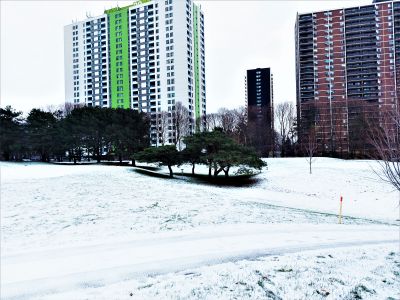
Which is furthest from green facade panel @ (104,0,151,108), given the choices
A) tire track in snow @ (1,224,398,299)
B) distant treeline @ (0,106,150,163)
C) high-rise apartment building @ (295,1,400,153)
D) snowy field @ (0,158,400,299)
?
tire track in snow @ (1,224,398,299)

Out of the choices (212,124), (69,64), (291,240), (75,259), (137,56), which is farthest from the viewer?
(69,64)

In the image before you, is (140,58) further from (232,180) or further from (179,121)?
(232,180)

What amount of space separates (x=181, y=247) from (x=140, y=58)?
11713 centimetres

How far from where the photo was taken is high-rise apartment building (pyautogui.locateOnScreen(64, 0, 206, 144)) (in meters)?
112

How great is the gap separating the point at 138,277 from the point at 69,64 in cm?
14046

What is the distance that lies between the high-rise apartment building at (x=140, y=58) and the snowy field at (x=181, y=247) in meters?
87.1

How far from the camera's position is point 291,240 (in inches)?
460

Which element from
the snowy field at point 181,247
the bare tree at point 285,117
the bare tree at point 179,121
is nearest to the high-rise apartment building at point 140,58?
the bare tree at point 179,121

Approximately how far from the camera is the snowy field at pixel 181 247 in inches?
263

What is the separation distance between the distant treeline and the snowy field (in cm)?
2490

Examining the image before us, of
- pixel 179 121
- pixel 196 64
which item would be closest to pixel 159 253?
pixel 179 121

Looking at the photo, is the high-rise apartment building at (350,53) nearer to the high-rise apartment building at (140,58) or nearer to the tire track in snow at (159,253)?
the high-rise apartment building at (140,58)

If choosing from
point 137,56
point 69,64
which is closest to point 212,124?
point 137,56

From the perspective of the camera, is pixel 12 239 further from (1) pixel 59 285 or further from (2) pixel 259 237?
(2) pixel 259 237
